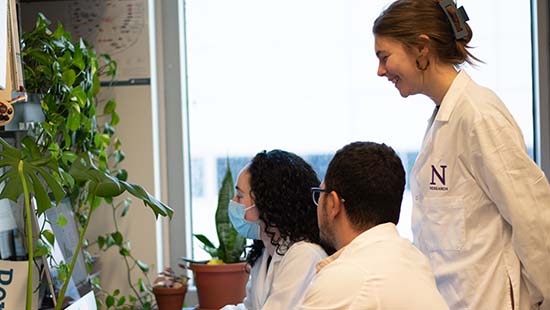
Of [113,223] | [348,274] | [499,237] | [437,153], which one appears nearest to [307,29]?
[113,223]

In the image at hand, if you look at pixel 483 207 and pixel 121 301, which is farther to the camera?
pixel 121 301

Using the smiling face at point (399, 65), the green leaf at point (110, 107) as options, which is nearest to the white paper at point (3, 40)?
the green leaf at point (110, 107)

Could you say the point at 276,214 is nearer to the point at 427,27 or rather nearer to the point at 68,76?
the point at 427,27

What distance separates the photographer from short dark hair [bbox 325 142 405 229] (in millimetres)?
1422

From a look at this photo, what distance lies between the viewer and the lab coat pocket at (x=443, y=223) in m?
1.66

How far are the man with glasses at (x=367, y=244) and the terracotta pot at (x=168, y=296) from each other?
1.25 meters

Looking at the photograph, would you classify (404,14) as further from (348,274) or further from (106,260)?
(106,260)

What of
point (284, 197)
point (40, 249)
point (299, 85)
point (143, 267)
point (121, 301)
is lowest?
→ point (121, 301)

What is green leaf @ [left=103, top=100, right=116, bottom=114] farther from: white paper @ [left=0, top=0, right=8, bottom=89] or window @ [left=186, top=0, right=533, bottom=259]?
white paper @ [left=0, top=0, right=8, bottom=89]

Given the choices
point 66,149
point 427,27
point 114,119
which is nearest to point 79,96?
point 66,149

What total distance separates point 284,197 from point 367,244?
27.6 inches

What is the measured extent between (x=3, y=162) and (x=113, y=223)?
1201 millimetres

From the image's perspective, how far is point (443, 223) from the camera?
5.56 ft

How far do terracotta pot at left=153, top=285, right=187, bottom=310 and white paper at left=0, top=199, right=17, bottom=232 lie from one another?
70 cm
